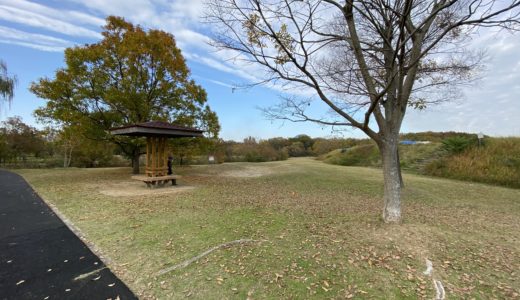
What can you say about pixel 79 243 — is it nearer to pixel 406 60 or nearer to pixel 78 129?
pixel 406 60

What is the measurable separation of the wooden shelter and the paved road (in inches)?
147

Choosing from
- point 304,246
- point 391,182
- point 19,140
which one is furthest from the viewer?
point 19,140

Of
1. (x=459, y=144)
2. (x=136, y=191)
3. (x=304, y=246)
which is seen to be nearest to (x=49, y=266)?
(x=304, y=246)

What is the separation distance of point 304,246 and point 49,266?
3316mm

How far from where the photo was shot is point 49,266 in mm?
2994

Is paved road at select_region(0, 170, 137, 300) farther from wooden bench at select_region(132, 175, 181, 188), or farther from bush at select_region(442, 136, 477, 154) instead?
bush at select_region(442, 136, 477, 154)

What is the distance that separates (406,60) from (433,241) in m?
2.90

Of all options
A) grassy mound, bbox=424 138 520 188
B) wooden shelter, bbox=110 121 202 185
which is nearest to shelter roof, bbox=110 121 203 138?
wooden shelter, bbox=110 121 202 185

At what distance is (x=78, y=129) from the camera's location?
992 cm

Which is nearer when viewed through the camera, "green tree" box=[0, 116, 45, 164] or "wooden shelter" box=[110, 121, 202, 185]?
"wooden shelter" box=[110, 121, 202, 185]

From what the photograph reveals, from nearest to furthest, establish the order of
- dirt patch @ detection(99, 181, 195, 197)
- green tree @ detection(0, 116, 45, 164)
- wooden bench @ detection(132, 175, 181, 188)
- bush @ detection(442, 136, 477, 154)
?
dirt patch @ detection(99, 181, 195, 197) → wooden bench @ detection(132, 175, 181, 188) → bush @ detection(442, 136, 477, 154) → green tree @ detection(0, 116, 45, 164)

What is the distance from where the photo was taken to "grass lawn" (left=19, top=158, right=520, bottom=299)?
103 inches

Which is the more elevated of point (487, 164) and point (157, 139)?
point (157, 139)

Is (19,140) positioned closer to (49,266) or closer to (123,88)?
(123,88)
